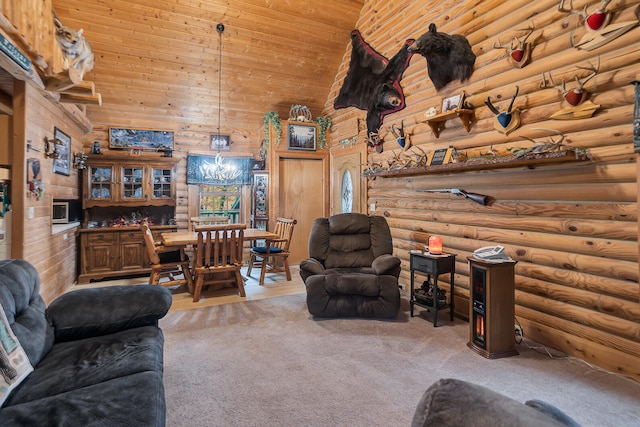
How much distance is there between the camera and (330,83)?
6.20 meters

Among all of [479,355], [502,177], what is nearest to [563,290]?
[479,355]

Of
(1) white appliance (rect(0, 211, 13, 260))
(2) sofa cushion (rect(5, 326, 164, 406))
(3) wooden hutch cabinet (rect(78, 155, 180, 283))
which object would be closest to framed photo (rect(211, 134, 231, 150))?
(3) wooden hutch cabinet (rect(78, 155, 180, 283))

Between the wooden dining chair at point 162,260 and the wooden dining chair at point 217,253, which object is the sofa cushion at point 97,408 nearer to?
the wooden dining chair at point 217,253

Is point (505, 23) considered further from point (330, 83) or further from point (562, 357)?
point (330, 83)

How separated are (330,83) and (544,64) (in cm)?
399

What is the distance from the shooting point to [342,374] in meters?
2.37

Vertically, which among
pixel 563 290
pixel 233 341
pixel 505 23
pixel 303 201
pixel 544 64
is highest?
pixel 505 23

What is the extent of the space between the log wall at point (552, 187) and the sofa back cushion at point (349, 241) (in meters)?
0.62

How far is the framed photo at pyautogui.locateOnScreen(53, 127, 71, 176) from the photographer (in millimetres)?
3928

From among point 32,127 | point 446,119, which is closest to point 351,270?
point 446,119

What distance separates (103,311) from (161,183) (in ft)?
13.7

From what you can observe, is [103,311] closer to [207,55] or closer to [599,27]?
[599,27]

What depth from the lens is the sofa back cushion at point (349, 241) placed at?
3.98 metres

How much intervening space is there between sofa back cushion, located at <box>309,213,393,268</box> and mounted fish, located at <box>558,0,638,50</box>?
2.49 m
